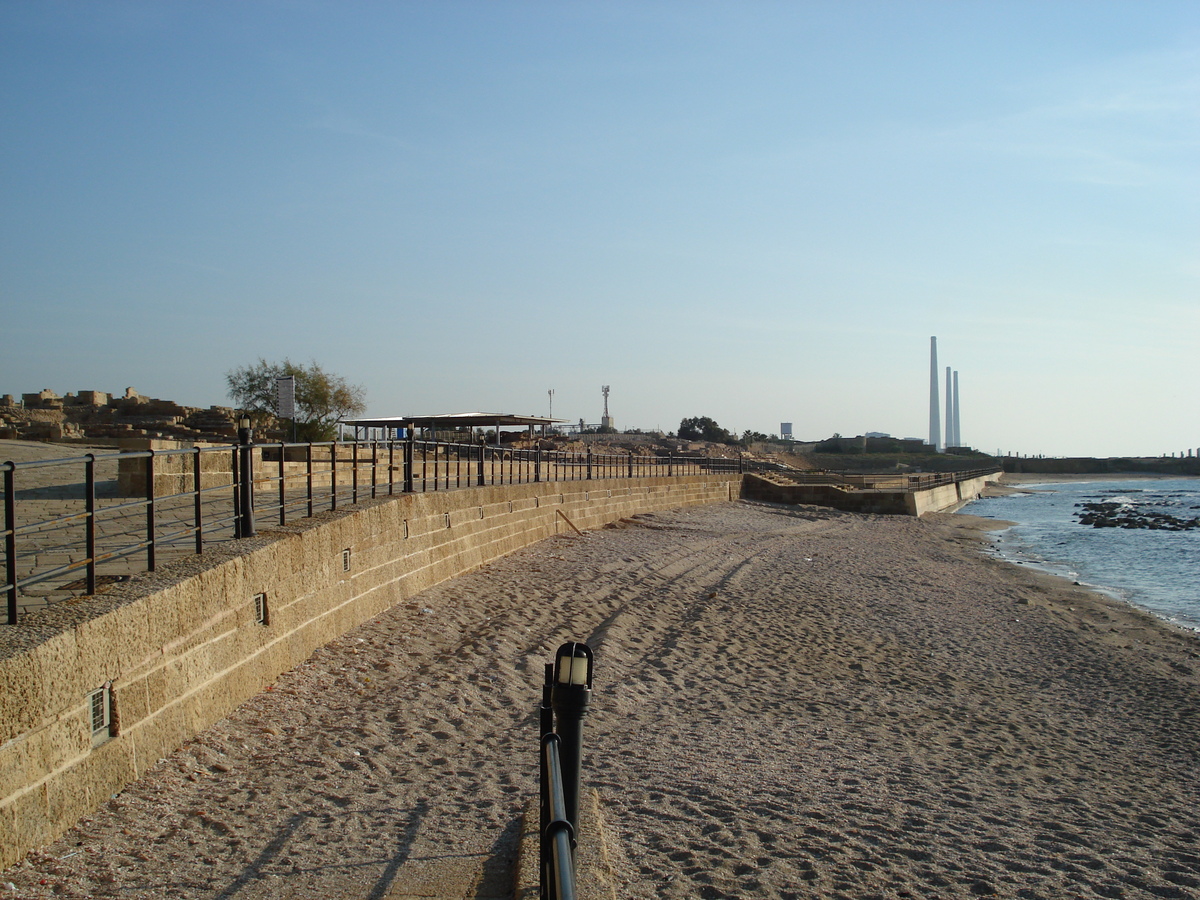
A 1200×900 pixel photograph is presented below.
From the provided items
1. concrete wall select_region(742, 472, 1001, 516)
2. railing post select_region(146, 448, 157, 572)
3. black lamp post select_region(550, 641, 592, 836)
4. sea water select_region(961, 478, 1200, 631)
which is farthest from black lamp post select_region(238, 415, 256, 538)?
concrete wall select_region(742, 472, 1001, 516)

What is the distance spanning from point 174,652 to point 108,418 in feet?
88.8

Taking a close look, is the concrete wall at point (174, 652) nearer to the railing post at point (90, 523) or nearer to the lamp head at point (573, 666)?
the railing post at point (90, 523)

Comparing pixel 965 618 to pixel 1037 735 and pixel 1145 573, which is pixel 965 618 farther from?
pixel 1145 573

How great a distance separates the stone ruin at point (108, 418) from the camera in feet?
79.3

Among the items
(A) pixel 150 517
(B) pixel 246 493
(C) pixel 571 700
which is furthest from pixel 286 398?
(C) pixel 571 700

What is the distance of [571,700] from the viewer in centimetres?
313

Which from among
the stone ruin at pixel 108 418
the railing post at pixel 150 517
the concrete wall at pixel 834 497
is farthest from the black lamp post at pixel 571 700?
the concrete wall at pixel 834 497

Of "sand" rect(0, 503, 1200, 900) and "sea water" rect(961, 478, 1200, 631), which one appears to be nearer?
"sand" rect(0, 503, 1200, 900)

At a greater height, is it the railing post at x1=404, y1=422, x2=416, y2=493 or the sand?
the railing post at x1=404, y1=422, x2=416, y2=493

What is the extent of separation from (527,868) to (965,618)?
12.3 meters

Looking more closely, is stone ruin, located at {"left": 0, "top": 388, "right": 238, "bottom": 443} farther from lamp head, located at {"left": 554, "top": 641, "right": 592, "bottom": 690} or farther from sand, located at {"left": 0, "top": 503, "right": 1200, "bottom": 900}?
lamp head, located at {"left": 554, "top": 641, "right": 592, "bottom": 690}

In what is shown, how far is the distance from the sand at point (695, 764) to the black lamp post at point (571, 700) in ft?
3.40

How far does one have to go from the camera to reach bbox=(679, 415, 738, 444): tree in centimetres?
8894

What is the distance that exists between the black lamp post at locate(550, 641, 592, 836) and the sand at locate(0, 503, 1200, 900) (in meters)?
1.04
